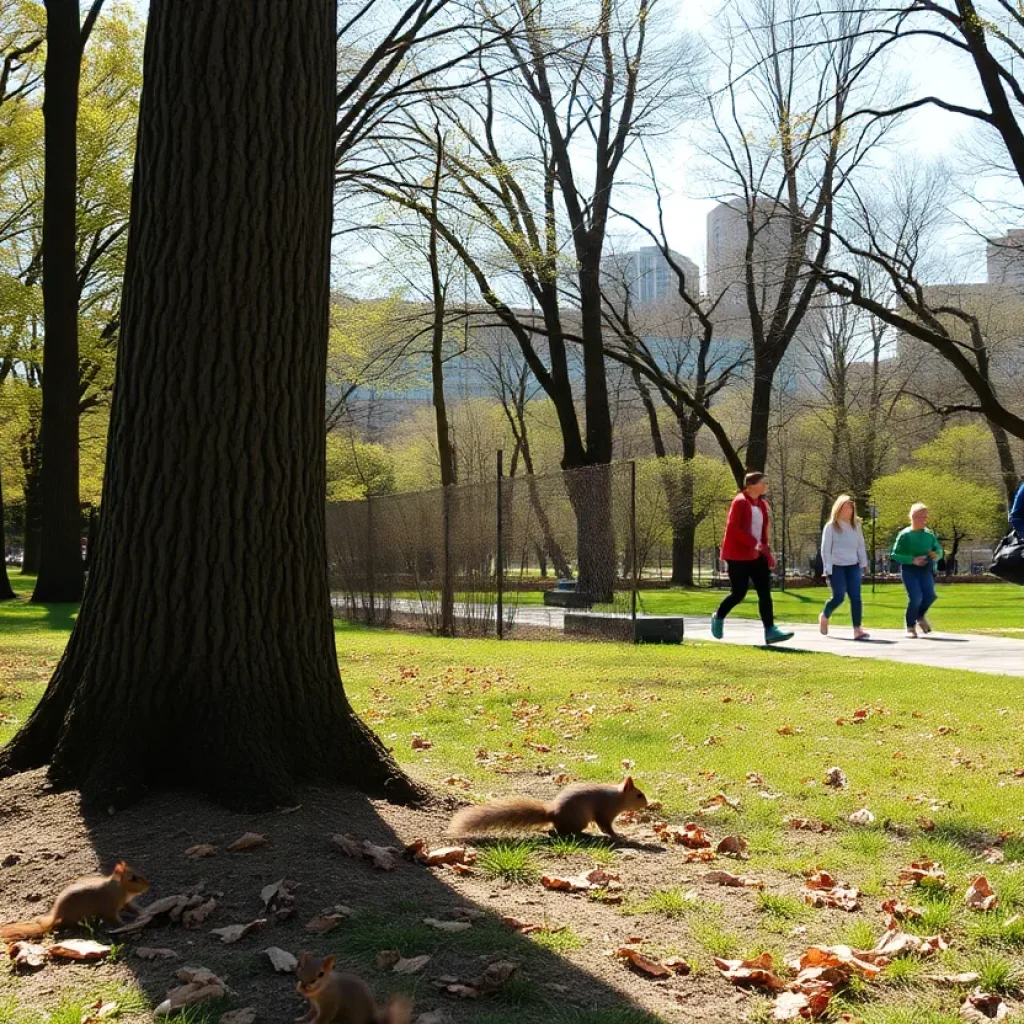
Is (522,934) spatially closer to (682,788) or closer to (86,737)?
(86,737)

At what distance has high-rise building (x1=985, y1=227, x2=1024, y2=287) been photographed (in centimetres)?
2376

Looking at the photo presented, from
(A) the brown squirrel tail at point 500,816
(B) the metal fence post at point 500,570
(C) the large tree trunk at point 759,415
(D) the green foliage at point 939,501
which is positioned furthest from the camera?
(D) the green foliage at point 939,501

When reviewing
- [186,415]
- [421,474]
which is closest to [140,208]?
[186,415]

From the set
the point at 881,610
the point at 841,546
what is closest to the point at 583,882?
the point at 841,546

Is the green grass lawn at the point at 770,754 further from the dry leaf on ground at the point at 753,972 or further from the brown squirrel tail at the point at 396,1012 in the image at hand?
the brown squirrel tail at the point at 396,1012

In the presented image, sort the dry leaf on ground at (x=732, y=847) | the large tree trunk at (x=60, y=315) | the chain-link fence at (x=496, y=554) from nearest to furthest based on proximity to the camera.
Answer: the dry leaf on ground at (x=732, y=847) → the chain-link fence at (x=496, y=554) → the large tree trunk at (x=60, y=315)

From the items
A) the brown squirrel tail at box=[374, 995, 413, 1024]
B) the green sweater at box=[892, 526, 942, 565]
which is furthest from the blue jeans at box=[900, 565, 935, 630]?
the brown squirrel tail at box=[374, 995, 413, 1024]

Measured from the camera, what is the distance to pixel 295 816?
426 centimetres

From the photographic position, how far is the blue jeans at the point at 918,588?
14.9 m

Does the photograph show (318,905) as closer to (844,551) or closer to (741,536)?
(741,536)

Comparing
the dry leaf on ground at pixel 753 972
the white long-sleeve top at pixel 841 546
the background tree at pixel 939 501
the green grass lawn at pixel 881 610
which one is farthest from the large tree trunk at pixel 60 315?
the background tree at pixel 939 501

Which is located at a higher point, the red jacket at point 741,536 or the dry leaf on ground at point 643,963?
the red jacket at point 741,536

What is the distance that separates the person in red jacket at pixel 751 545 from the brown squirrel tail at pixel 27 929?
34.3 feet

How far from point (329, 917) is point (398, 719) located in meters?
4.42
